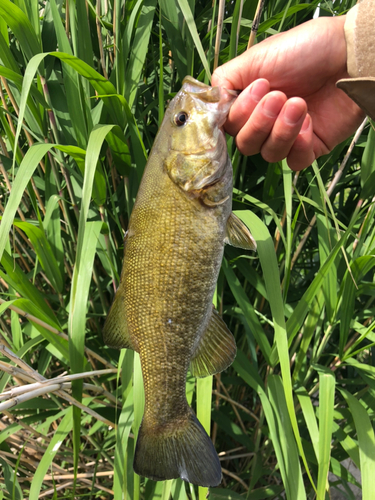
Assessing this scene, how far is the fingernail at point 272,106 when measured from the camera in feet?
3.49

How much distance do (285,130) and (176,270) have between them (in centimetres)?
52

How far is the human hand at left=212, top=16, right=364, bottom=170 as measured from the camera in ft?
3.57

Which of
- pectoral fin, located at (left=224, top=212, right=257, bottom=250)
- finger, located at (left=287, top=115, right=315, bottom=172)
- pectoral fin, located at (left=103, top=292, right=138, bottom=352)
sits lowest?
pectoral fin, located at (left=103, top=292, right=138, bottom=352)

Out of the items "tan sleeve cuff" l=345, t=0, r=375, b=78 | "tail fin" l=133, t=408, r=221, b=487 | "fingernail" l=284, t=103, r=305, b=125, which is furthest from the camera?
"tan sleeve cuff" l=345, t=0, r=375, b=78

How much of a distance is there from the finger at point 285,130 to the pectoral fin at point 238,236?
0.29 metres

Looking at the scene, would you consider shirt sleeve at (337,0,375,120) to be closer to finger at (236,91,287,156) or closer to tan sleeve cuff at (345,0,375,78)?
tan sleeve cuff at (345,0,375,78)

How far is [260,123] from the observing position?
1.11 meters

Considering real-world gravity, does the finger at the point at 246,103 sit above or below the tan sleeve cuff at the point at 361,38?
below

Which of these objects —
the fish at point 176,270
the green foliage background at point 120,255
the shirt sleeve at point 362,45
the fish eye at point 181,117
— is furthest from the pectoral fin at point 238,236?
the shirt sleeve at point 362,45

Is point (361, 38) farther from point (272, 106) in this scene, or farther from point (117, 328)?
point (117, 328)

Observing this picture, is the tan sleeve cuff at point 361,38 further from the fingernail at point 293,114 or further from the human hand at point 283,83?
the fingernail at point 293,114

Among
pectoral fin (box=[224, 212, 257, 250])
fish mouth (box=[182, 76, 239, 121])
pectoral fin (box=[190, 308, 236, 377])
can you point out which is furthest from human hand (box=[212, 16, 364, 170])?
pectoral fin (box=[190, 308, 236, 377])

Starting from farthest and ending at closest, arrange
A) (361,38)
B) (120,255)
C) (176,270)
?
(120,255), (361,38), (176,270)

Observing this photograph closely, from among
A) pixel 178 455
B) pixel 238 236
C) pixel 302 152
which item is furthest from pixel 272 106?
pixel 178 455
